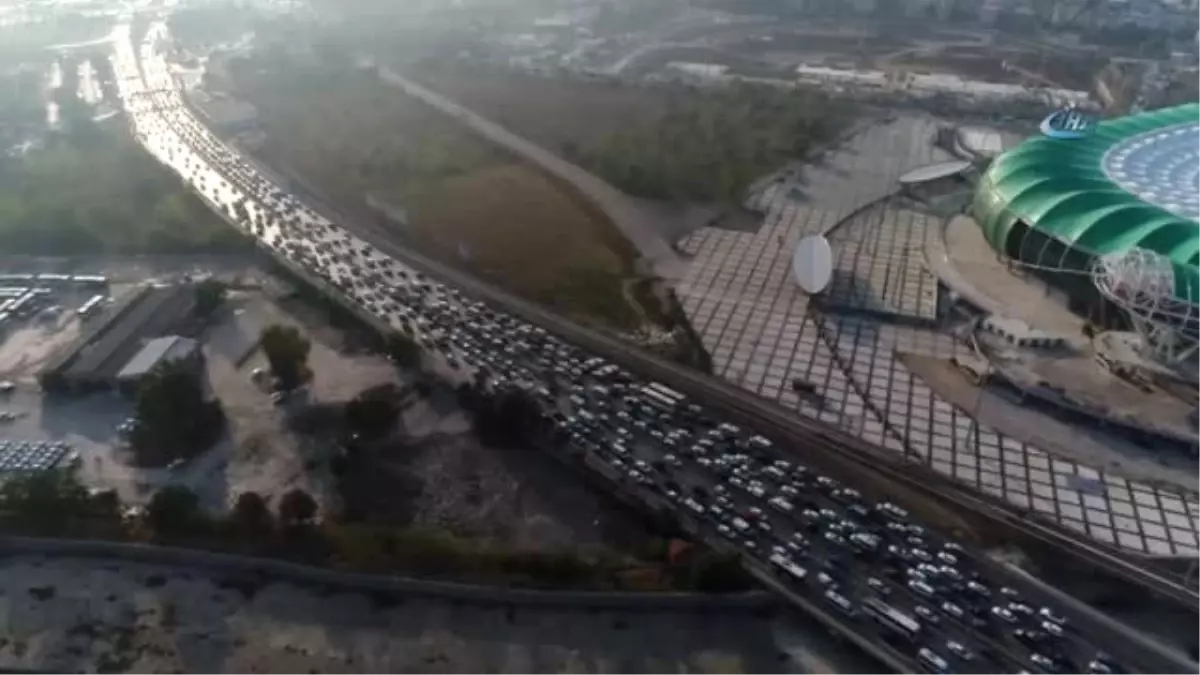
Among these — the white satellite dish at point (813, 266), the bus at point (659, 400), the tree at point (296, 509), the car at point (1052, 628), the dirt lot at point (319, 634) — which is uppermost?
the white satellite dish at point (813, 266)

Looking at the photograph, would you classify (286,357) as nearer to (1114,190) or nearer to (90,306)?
(90,306)

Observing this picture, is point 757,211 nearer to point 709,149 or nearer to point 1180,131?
point 709,149

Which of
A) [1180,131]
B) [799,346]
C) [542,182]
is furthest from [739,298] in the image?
[1180,131]

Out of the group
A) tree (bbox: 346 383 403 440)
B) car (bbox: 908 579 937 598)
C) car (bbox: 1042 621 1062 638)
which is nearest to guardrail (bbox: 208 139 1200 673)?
car (bbox: 908 579 937 598)

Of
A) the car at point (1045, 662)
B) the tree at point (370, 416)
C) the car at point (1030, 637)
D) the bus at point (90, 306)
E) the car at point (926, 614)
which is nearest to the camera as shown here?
the car at point (1045, 662)

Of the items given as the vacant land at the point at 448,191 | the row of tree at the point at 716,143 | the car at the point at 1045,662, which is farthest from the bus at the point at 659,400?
the row of tree at the point at 716,143

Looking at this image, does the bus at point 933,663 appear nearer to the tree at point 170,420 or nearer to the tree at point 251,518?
the tree at point 251,518

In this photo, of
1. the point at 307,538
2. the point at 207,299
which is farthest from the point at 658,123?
the point at 307,538
